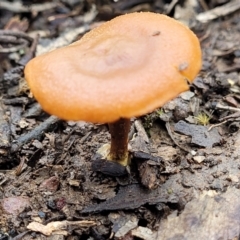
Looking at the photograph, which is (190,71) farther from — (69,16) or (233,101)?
(69,16)

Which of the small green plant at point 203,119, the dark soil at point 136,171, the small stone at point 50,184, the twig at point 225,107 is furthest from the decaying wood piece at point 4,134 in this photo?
the twig at point 225,107

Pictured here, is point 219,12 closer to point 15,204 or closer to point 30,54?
point 30,54

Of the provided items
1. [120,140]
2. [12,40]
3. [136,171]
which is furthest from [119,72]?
[12,40]

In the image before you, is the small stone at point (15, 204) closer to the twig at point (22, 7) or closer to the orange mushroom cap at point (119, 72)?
the orange mushroom cap at point (119, 72)

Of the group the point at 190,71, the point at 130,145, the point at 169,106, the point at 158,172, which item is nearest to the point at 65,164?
the point at 130,145

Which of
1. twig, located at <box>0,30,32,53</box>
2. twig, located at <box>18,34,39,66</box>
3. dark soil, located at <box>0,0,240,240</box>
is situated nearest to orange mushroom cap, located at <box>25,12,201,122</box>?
dark soil, located at <box>0,0,240,240</box>

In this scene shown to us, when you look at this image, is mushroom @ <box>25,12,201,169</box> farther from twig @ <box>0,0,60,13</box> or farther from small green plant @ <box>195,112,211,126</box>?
twig @ <box>0,0,60,13</box>

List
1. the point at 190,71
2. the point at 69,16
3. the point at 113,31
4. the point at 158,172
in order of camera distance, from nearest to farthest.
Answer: the point at 190,71 < the point at 113,31 < the point at 158,172 < the point at 69,16
